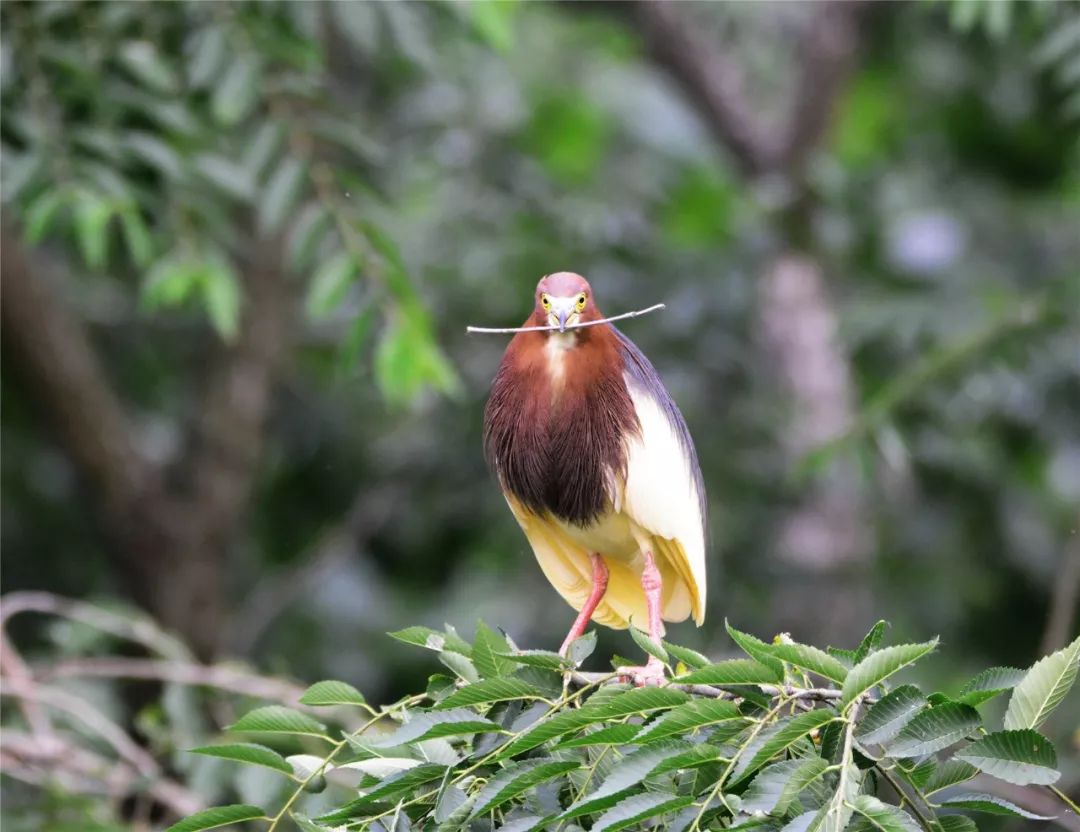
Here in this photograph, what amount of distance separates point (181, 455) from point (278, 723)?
4.46 meters

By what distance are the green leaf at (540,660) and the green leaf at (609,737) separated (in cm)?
22

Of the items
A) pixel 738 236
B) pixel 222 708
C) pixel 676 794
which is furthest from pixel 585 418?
pixel 738 236

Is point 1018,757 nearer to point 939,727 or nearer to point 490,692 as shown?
point 939,727

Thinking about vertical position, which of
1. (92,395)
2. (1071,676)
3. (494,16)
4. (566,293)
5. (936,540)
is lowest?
(936,540)

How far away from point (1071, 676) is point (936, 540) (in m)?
5.33

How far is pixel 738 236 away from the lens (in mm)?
7398

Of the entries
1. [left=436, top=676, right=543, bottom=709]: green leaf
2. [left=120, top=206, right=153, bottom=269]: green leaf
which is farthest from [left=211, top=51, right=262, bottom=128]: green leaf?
[left=436, top=676, right=543, bottom=709]: green leaf

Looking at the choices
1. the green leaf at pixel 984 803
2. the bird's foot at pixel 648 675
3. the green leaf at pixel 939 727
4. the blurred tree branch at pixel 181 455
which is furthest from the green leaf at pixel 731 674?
the blurred tree branch at pixel 181 455

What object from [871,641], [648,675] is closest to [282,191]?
[648,675]

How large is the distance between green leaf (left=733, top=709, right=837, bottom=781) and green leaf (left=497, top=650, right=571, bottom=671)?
393 millimetres

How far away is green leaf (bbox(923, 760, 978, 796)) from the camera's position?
221cm

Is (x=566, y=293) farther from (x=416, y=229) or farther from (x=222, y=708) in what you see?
(x=416, y=229)

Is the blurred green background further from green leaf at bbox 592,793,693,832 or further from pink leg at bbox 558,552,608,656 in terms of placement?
green leaf at bbox 592,793,693,832

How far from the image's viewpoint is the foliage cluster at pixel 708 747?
83.1 inches
